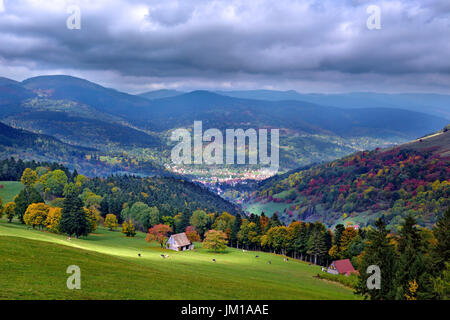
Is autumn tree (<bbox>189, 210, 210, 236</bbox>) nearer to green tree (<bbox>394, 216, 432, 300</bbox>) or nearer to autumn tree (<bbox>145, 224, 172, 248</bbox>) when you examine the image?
autumn tree (<bbox>145, 224, 172, 248</bbox>)

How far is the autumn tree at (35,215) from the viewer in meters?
92.1

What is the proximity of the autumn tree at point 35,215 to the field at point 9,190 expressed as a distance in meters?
54.6

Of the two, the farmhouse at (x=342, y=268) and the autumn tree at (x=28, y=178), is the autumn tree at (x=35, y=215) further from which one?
the farmhouse at (x=342, y=268)

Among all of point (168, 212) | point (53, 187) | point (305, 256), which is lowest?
point (305, 256)

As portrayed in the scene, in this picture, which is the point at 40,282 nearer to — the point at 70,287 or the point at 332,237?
the point at 70,287

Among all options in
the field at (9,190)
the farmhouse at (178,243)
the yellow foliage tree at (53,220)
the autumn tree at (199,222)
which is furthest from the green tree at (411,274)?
the field at (9,190)

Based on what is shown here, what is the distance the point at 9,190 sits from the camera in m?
151

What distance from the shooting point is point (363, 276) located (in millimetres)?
45781

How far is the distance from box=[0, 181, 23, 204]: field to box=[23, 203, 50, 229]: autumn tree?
54595 mm

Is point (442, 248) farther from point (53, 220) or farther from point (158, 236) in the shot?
point (53, 220)

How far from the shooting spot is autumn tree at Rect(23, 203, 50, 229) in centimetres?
9206
